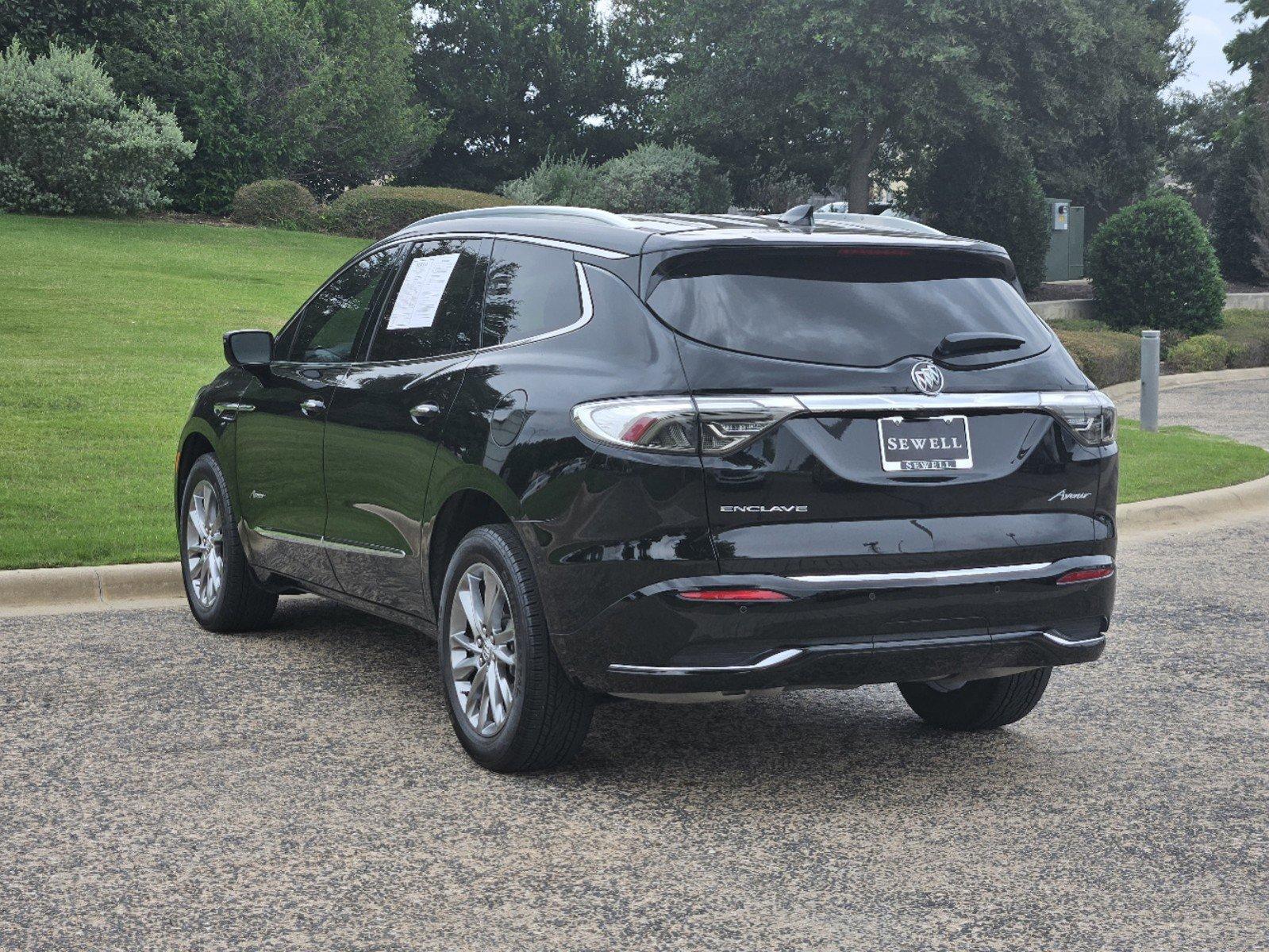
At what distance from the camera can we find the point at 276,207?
31188 mm

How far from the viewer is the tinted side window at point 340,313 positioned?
6430mm

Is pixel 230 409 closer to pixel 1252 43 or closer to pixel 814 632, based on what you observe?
pixel 814 632

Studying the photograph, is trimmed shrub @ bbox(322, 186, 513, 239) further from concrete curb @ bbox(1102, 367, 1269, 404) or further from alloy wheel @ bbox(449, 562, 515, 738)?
alloy wheel @ bbox(449, 562, 515, 738)

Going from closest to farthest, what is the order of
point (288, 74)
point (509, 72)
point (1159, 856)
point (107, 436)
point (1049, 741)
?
1. point (1159, 856)
2. point (1049, 741)
3. point (107, 436)
4. point (288, 74)
5. point (509, 72)

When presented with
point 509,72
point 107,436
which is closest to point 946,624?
point 107,436

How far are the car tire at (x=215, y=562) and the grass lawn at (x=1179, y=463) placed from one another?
20.9ft

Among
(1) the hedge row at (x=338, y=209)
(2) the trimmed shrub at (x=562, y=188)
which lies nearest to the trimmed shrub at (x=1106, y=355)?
(1) the hedge row at (x=338, y=209)

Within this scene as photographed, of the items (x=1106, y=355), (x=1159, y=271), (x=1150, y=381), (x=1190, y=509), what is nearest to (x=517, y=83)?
(x=1159, y=271)

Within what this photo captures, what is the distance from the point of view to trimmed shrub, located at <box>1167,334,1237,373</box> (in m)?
26.0

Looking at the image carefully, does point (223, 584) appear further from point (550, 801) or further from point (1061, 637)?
point (1061, 637)

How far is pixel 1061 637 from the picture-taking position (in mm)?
4961

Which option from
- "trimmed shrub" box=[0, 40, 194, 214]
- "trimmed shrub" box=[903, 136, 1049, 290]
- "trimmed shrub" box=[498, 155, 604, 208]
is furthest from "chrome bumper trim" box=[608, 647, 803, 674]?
"trimmed shrub" box=[498, 155, 604, 208]

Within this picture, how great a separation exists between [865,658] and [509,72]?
54045 millimetres

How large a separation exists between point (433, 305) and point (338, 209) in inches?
1037
